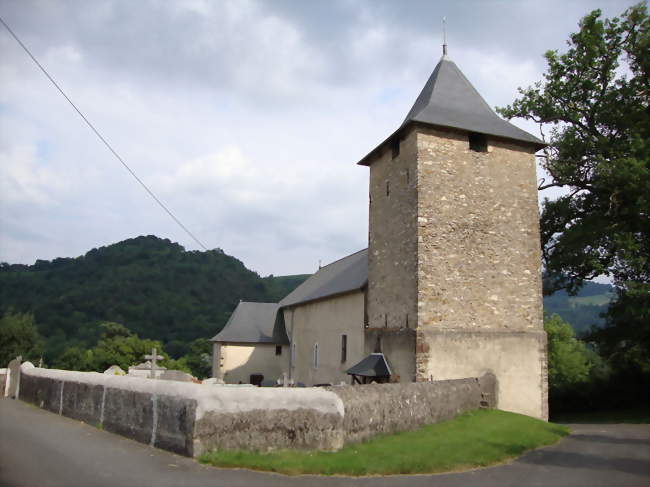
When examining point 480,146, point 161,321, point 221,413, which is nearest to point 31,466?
point 221,413

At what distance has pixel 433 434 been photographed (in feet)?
38.3

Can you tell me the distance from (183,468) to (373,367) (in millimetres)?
9985

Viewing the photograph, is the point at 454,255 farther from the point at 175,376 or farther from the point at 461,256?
the point at 175,376

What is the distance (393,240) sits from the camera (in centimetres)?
1864

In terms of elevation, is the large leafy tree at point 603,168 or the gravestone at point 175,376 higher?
the large leafy tree at point 603,168

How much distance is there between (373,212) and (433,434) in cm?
1052

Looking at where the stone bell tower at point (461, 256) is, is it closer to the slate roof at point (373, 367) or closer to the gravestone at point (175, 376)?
the slate roof at point (373, 367)

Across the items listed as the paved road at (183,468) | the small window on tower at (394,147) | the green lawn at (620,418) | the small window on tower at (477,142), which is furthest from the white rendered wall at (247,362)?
the paved road at (183,468)

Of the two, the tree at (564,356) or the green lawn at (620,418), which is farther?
the tree at (564,356)

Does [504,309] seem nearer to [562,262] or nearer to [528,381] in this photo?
[528,381]

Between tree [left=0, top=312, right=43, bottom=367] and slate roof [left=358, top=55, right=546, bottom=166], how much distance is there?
41565 millimetres

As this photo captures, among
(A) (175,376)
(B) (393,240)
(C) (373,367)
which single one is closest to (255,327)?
(A) (175,376)

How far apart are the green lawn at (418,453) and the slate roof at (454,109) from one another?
32.9 ft

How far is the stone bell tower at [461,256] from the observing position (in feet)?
54.2
